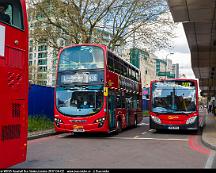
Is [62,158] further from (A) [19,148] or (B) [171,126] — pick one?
(B) [171,126]

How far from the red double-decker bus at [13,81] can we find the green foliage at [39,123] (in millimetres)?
10484

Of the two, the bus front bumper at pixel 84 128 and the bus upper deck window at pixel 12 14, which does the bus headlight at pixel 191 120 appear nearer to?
the bus front bumper at pixel 84 128

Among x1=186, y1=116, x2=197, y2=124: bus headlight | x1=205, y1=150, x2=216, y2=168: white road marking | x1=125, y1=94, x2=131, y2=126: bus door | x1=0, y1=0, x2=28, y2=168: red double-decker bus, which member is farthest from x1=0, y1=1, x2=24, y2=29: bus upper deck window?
x1=125, y1=94, x2=131, y2=126: bus door

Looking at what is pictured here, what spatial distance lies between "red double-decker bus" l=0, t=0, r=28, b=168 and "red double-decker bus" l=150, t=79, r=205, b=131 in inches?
482

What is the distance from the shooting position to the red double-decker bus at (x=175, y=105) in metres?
19.0

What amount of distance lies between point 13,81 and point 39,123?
12859 mm

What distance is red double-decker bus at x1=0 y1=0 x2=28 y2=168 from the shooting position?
6949mm

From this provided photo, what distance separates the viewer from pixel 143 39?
29578 millimetres

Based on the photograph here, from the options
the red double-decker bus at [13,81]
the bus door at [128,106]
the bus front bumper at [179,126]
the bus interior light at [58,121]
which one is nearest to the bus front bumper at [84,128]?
the bus interior light at [58,121]

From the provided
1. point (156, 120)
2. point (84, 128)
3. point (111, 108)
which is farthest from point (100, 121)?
point (156, 120)

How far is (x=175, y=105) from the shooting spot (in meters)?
19.2

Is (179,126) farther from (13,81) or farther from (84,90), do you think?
(13,81)

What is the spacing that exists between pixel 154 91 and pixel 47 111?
6.38m

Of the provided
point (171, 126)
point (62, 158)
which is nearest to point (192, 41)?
point (171, 126)
